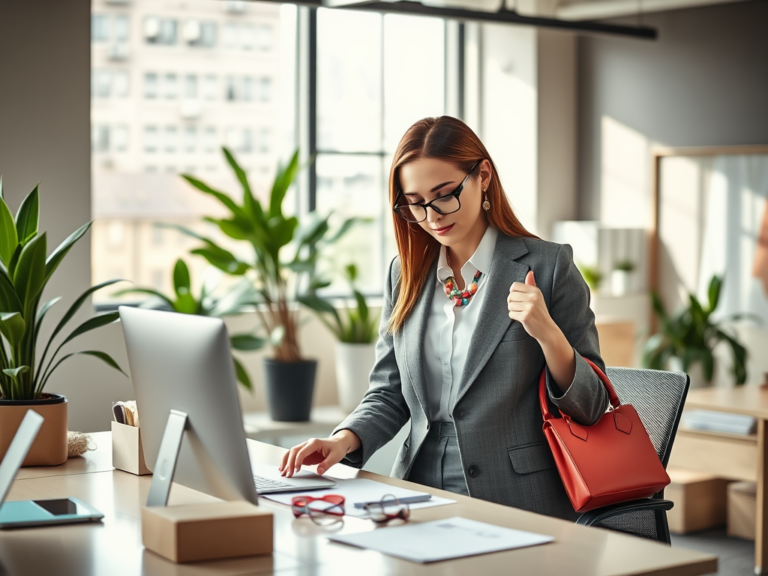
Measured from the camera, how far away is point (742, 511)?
4.87 m

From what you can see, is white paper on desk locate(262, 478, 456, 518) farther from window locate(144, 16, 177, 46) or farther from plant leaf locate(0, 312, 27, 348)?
window locate(144, 16, 177, 46)

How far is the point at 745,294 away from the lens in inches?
264

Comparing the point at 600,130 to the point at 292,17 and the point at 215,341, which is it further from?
the point at 215,341

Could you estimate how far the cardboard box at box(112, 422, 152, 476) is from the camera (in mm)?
2320

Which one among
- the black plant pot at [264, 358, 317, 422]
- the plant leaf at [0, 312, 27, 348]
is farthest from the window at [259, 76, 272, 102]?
the plant leaf at [0, 312, 27, 348]

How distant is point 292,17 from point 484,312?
4931mm

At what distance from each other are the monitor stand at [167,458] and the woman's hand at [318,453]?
0.38 metres

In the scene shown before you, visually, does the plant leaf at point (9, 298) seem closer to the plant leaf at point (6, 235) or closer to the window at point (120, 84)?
the plant leaf at point (6, 235)

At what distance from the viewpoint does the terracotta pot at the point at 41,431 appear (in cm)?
246

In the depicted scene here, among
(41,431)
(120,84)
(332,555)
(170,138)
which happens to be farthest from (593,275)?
(332,555)

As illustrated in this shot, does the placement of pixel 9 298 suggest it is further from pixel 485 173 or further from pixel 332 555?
pixel 332 555

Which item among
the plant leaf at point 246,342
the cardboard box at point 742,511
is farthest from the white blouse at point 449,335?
the plant leaf at point 246,342

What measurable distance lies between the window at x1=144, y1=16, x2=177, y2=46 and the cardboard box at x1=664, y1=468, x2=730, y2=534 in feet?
12.8

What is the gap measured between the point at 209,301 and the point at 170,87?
1.69m
